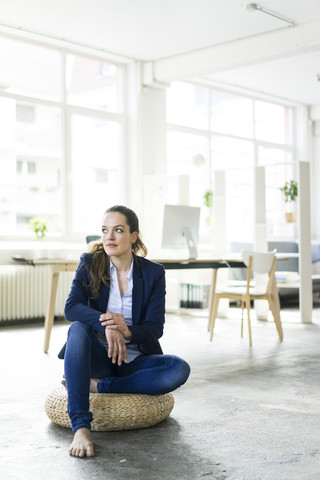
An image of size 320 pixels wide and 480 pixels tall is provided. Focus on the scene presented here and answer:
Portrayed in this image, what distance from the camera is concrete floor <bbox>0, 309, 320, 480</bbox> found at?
2445 mm

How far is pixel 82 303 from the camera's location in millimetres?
3057

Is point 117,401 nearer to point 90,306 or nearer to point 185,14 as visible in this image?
point 90,306

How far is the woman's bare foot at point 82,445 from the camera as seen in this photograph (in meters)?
2.58

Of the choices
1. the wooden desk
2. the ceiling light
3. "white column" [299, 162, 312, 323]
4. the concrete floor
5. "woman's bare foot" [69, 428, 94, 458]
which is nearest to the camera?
the concrete floor

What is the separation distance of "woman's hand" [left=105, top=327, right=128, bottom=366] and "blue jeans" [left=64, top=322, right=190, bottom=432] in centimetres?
9

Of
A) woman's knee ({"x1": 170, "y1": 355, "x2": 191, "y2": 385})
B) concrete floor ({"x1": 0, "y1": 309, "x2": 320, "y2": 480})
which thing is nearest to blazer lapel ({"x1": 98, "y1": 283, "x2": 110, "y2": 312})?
woman's knee ({"x1": 170, "y1": 355, "x2": 191, "y2": 385})

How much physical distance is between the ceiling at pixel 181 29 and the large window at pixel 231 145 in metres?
1.29

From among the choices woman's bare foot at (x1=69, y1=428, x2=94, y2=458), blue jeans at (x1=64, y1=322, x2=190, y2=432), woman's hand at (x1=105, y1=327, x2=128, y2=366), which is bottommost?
woman's bare foot at (x1=69, y1=428, x2=94, y2=458)

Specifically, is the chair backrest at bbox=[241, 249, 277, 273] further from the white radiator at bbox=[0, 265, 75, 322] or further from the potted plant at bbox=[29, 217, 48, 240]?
the potted plant at bbox=[29, 217, 48, 240]

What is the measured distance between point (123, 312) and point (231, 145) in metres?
7.94

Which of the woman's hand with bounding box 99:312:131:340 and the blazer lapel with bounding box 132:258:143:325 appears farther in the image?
the blazer lapel with bounding box 132:258:143:325

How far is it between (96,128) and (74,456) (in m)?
6.62

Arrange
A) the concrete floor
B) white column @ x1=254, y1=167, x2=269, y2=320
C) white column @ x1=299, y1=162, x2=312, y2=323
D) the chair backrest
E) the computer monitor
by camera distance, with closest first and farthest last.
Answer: the concrete floor → the chair backrest → the computer monitor → white column @ x1=299, y1=162, x2=312, y2=323 → white column @ x1=254, y1=167, x2=269, y2=320

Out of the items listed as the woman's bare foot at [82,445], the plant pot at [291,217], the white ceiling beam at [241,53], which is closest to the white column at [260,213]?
the white ceiling beam at [241,53]
